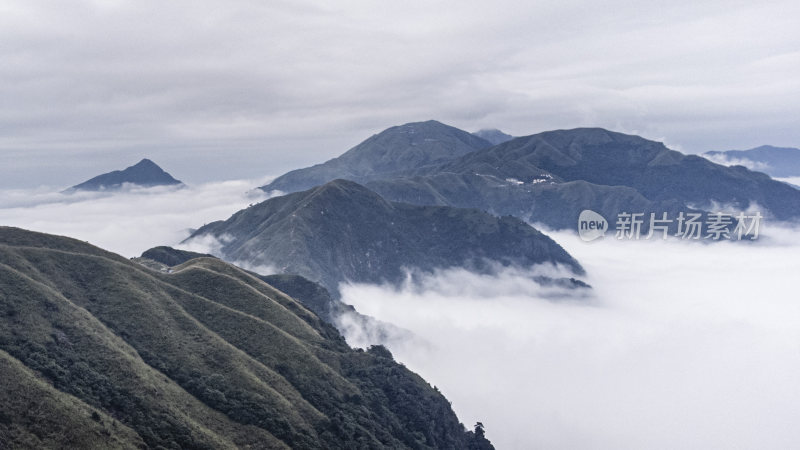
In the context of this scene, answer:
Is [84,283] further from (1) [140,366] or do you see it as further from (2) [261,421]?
(2) [261,421]

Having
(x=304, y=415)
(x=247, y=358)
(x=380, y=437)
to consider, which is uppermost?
(x=247, y=358)

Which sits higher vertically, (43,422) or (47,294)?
(47,294)

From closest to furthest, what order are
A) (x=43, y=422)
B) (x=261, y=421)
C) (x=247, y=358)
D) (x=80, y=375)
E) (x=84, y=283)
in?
(x=43, y=422)
(x=80, y=375)
(x=261, y=421)
(x=247, y=358)
(x=84, y=283)

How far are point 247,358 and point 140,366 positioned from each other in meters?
34.3

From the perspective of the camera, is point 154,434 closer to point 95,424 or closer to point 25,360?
point 95,424

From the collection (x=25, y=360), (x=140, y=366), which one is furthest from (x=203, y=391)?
(x=25, y=360)

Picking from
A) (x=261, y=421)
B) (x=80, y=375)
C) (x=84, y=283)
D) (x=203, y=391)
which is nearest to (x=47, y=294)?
(x=84, y=283)

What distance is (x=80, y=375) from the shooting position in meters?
148

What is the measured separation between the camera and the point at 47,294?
572 ft

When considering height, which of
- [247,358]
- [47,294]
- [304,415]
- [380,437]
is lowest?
[380,437]

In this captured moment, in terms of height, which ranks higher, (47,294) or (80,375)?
(47,294)

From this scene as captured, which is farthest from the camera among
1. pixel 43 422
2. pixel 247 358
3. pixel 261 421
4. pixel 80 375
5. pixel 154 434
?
pixel 247 358

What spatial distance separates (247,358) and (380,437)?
51726 millimetres

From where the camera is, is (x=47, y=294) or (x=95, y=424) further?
(x=47, y=294)
